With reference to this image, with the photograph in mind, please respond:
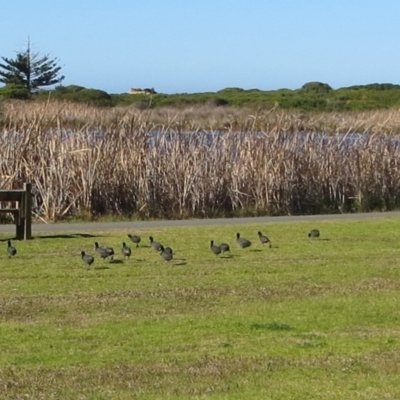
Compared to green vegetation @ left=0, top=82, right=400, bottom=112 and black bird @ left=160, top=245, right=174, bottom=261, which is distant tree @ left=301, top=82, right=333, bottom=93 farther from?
black bird @ left=160, top=245, right=174, bottom=261

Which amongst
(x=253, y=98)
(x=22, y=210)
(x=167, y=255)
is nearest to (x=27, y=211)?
(x=22, y=210)

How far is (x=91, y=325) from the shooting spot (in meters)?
12.9

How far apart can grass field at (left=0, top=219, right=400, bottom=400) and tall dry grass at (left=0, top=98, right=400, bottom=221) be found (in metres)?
5.68

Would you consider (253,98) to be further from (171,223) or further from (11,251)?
(11,251)

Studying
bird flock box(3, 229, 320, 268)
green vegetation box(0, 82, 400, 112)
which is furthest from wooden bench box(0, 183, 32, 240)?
green vegetation box(0, 82, 400, 112)

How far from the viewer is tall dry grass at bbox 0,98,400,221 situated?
27391mm

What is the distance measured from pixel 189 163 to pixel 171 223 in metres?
2.30

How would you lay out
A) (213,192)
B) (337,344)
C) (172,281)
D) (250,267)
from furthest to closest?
1. (213,192)
2. (250,267)
3. (172,281)
4. (337,344)

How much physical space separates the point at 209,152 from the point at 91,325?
53.9 feet

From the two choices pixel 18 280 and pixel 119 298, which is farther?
pixel 18 280

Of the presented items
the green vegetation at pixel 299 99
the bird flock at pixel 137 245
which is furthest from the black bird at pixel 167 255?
the green vegetation at pixel 299 99

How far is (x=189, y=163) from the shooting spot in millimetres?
28500

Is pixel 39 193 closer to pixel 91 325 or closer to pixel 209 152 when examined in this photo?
pixel 209 152

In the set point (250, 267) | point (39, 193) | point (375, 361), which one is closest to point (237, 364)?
point (375, 361)
